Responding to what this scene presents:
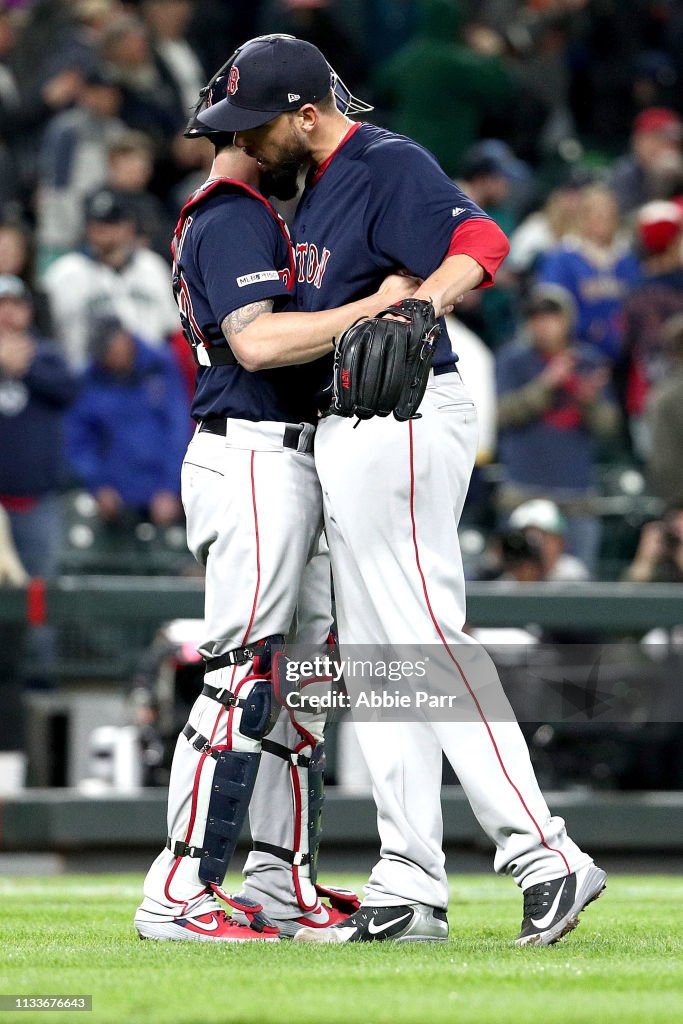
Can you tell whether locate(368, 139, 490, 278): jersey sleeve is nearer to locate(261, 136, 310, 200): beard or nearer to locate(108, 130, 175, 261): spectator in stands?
locate(261, 136, 310, 200): beard

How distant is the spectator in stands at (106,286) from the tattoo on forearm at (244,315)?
488cm

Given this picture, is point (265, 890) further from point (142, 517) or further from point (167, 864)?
point (142, 517)

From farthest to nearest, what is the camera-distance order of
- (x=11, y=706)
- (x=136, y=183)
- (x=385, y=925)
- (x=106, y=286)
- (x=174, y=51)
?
1. (x=174, y=51)
2. (x=136, y=183)
3. (x=106, y=286)
4. (x=11, y=706)
5. (x=385, y=925)

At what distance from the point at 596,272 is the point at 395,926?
6782mm

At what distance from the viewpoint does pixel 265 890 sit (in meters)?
4.08

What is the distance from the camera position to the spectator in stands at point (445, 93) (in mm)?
11508

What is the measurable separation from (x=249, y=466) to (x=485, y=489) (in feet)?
16.5

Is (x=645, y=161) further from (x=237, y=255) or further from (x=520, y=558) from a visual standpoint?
(x=237, y=255)

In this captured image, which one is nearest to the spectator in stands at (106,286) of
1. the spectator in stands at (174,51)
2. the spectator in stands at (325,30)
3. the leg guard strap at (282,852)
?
the spectator in stands at (174,51)

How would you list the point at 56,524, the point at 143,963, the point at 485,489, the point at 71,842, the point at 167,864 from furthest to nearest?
1. the point at 485,489
2. the point at 56,524
3. the point at 71,842
4. the point at 167,864
5. the point at 143,963

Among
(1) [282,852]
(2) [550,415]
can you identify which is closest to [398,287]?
(1) [282,852]

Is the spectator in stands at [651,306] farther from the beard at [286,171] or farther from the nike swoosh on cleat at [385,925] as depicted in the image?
the nike swoosh on cleat at [385,925]

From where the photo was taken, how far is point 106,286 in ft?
29.2

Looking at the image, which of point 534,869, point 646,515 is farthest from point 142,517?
point 534,869
